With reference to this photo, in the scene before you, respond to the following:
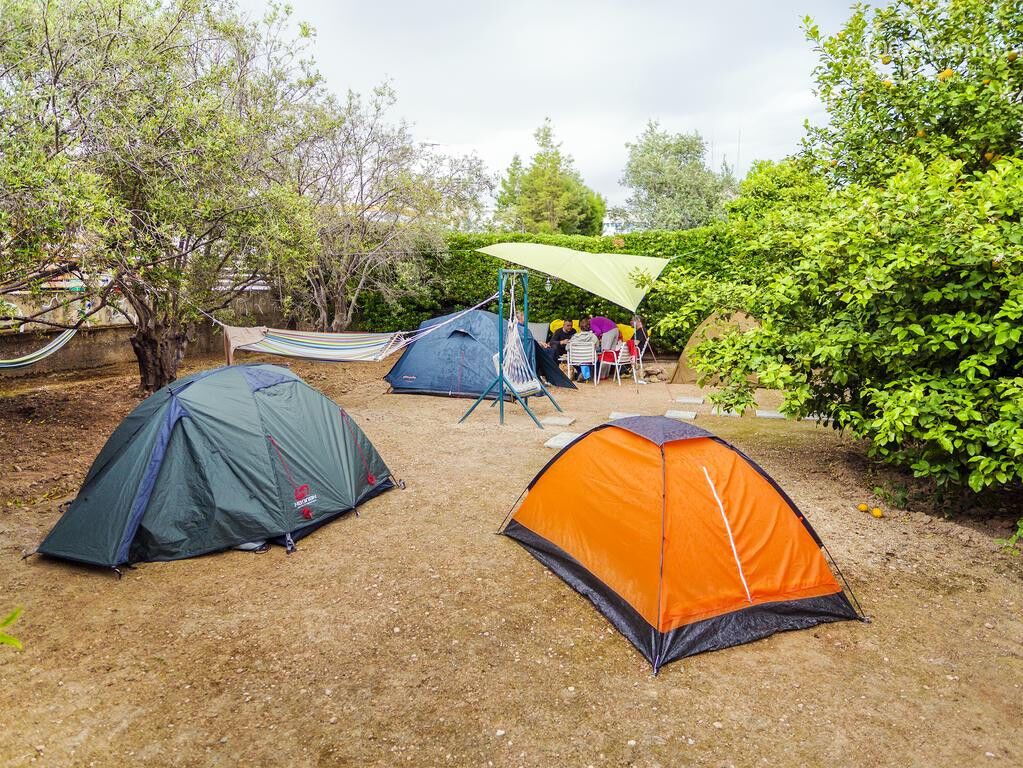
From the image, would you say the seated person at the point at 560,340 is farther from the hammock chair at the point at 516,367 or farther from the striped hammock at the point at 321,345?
the striped hammock at the point at 321,345

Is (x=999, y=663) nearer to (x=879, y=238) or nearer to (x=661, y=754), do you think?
(x=661, y=754)

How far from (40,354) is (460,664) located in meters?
7.94

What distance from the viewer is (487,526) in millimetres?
4664

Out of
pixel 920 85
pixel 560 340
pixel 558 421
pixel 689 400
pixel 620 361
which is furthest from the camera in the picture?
pixel 560 340

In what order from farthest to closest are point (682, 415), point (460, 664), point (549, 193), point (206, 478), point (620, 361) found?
point (549, 193), point (620, 361), point (682, 415), point (206, 478), point (460, 664)

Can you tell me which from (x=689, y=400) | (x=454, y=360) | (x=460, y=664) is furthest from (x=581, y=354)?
(x=460, y=664)

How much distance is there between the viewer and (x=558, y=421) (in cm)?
795

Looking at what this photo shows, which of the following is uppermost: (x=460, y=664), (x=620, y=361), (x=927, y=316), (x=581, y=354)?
(x=927, y=316)

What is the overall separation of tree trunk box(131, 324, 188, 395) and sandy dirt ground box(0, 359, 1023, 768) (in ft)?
9.10

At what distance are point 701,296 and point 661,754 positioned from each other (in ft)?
15.2

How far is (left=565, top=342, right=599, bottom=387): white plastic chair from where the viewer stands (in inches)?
421

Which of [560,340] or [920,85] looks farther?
[560,340]

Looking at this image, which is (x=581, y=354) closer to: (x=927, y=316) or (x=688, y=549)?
(x=927, y=316)

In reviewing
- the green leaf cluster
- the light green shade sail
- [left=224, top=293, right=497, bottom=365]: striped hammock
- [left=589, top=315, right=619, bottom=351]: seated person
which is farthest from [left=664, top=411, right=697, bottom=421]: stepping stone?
the green leaf cluster
